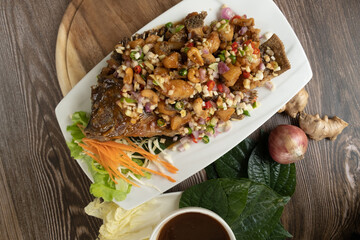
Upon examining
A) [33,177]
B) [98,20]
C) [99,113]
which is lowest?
[33,177]

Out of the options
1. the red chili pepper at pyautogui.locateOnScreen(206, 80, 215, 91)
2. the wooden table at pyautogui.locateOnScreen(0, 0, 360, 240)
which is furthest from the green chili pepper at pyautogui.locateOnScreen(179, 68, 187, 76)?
the wooden table at pyautogui.locateOnScreen(0, 0, 360, 240)

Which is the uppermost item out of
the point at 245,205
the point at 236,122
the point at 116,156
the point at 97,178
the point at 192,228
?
the point at 116,156

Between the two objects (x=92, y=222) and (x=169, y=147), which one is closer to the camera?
(x=169, y=147)

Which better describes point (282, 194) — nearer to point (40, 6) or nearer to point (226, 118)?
point (226, 118)

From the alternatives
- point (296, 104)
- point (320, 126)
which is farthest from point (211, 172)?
point (320, 126)

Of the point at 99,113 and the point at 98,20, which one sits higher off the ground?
the point at 98,20

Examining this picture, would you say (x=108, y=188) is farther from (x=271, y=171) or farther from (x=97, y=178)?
(x=271, y=171)

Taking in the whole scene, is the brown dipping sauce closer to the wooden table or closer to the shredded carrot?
the shredded carrot

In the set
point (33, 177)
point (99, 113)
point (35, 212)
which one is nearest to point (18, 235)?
point (35, 212)
